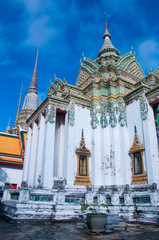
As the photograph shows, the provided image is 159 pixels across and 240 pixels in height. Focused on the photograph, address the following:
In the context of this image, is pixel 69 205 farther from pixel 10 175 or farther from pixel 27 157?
pixel 10 175

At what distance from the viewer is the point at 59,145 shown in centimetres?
1641

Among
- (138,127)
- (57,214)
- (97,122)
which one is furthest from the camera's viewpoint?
(97,122)

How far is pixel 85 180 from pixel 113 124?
15.9 ft

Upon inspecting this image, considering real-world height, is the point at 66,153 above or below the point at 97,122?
below

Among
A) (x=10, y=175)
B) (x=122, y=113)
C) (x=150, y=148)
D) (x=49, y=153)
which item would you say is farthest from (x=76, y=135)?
(x=10, y=175)

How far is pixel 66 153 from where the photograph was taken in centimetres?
1446

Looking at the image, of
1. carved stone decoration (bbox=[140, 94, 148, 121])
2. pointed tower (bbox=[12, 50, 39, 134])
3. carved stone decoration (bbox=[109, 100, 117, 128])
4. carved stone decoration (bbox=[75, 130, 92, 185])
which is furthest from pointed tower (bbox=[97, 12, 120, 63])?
pointed tower (bbox=[12, 50, 39, 134])

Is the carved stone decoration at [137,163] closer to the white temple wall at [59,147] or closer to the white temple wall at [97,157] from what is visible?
the white temple wall at [97,157]

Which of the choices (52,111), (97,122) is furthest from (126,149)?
(52,111)

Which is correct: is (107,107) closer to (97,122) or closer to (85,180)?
(97,122)

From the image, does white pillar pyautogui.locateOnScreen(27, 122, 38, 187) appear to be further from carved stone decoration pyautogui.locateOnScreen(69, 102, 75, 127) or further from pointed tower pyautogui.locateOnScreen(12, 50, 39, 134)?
pointed tower pyautogui.locateOnScreen(12, 50, 39, 134)

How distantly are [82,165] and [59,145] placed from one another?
275cm

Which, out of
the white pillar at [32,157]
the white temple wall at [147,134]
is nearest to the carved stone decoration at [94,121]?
the white temple wall at [147,134]

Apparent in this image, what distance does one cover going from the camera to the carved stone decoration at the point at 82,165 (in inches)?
563
